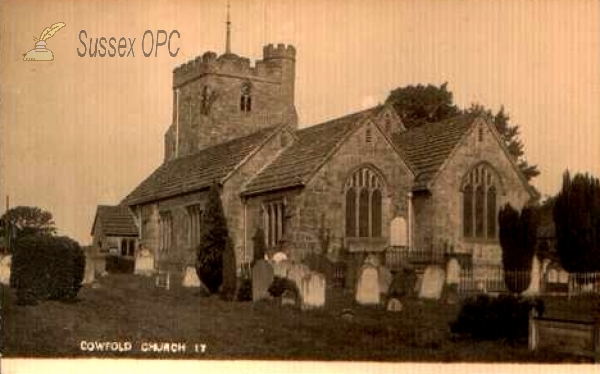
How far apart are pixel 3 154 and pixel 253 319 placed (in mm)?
6389

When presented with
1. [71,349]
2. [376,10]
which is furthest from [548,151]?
[71,349]

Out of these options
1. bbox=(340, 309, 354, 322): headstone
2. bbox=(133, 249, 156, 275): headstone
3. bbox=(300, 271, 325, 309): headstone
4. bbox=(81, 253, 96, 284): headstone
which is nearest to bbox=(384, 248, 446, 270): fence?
bbox=(300, 271, 325, 309): headstone

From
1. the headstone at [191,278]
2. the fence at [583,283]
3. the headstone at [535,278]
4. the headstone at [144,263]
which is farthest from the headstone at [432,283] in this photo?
the headstone at [144,263]

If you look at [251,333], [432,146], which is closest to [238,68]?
[432,146]

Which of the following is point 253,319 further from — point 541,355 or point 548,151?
point 548,151

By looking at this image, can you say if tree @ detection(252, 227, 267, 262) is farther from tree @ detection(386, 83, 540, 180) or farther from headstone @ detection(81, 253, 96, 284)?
tree @ detection(386, 83, 540, 180)

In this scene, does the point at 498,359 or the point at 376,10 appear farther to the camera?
the point at 376,10

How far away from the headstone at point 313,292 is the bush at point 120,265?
11223 millimetres

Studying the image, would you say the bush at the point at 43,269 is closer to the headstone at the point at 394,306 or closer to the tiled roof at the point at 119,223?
the headstone at the point at 394,306

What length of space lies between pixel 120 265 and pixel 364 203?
923 centimetres

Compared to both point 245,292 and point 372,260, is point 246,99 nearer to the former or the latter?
point 372,260

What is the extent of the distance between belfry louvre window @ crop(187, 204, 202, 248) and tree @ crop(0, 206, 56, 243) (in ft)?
27.4

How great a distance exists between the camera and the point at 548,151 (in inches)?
769

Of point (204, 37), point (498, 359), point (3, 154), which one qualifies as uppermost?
point (204, 37)
